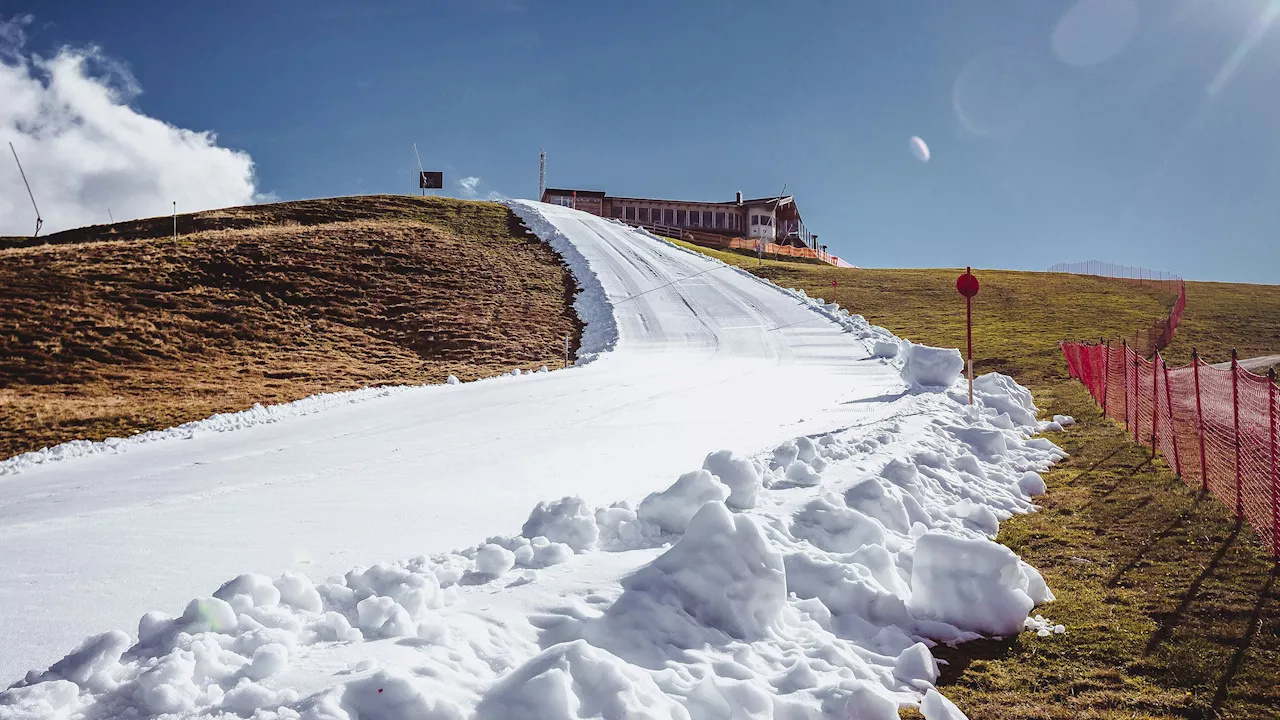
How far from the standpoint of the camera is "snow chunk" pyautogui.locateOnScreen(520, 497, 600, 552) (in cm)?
514

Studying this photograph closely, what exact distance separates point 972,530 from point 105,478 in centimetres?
963

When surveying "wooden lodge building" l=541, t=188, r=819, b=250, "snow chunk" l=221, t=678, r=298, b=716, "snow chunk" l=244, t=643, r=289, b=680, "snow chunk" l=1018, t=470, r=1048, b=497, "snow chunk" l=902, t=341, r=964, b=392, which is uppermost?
"wooden lodge building" l=541, t=188, r=819, b=250

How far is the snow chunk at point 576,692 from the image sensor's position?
2865 mm

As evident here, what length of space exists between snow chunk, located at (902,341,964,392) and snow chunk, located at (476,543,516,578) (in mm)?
11701

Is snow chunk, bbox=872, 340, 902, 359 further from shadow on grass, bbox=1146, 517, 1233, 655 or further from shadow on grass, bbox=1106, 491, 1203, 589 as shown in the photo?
shadow on grass, bbox=1146, 517, 1233, 655

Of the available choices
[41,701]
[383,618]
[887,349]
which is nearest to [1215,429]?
[887,349]

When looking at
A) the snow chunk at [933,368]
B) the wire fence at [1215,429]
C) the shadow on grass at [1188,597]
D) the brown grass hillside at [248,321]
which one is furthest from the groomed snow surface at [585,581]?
the brown grass hillside at [248,321]

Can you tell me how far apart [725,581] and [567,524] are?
1515 millimetres

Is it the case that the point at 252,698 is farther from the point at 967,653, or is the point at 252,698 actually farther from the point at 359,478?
the point at 359,478

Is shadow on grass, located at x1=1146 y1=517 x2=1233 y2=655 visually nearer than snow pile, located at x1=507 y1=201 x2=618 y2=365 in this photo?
Yes

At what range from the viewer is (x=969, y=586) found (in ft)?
14.9

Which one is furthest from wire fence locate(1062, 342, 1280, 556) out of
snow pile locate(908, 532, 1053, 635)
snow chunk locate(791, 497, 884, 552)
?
snow chunk locate(791, 497, 884, 552)

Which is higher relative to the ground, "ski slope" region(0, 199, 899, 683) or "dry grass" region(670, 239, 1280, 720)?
"ski slope" region(0, 199, 899, 683)

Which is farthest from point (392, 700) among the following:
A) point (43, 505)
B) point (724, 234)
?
point (724, 234)
